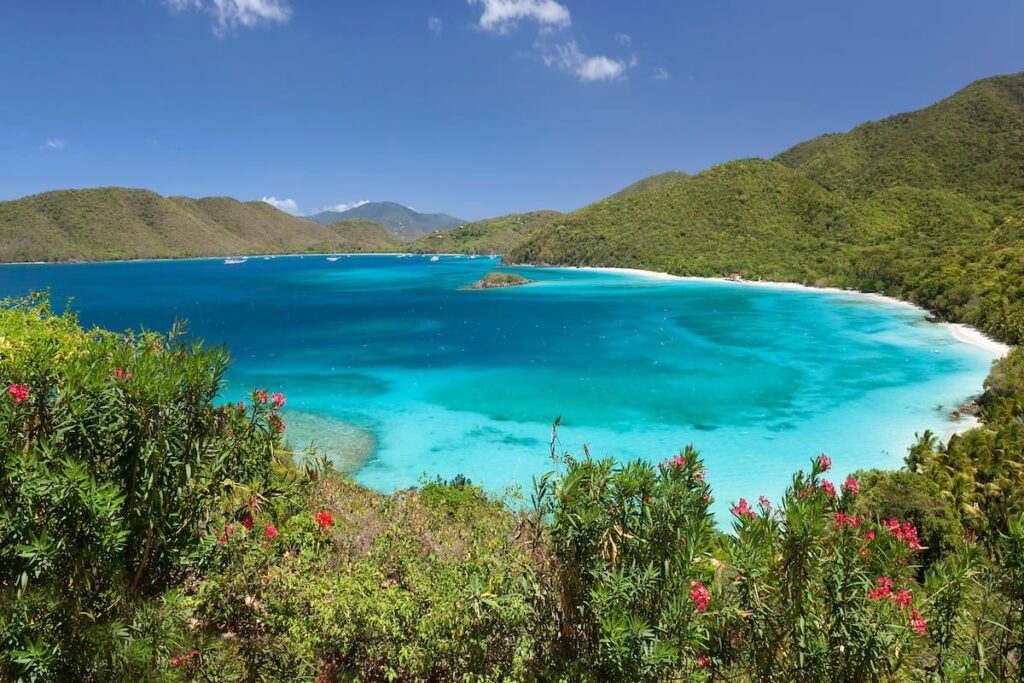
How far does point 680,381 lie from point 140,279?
159344mm

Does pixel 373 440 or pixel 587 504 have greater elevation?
pixel 587 504

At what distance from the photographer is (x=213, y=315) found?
270 ft

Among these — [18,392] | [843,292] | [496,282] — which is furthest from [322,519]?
[496,282]

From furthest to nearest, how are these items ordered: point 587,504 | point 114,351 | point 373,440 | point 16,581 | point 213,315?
point 213,315 → point 373,440 → point 587,504 → point 114,351 → point 16,581

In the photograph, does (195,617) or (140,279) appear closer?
(195,617)

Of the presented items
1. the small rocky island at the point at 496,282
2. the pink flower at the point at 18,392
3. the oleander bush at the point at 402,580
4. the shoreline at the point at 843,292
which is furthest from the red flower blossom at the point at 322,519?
the small rocky island at the point at 496,282

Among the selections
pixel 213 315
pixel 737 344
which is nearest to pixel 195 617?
→ pixel 737 344

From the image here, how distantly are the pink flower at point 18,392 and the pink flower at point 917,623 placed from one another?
381 inches

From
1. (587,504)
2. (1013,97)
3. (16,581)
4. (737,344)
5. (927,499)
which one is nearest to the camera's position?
(16,581)

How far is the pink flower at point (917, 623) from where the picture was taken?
5441 mm

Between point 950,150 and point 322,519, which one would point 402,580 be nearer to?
point 322,519

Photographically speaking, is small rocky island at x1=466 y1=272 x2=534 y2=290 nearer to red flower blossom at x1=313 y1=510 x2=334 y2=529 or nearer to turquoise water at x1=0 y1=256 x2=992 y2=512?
turquoise water at x1=0 y1=256 x2=992 y2=512

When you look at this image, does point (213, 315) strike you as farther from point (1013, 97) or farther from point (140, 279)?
point (1013, 97)

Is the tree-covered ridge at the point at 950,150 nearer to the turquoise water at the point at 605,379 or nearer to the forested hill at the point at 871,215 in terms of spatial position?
the forested hill at the point at 871,215
